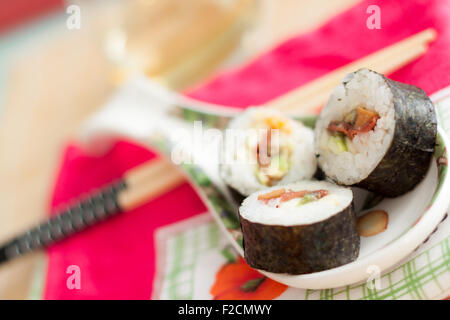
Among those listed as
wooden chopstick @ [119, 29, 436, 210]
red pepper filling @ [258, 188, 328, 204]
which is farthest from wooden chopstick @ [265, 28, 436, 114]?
red pepper filling @ [258, 188, 328, 204]

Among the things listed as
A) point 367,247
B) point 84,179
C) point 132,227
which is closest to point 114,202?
point 132,227

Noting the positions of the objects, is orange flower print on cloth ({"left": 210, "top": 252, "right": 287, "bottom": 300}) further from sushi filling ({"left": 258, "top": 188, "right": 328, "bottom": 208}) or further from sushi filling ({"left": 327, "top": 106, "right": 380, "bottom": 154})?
sushi filling ({"left": 327, "top": 106, "right": 380, "bottom": 154})

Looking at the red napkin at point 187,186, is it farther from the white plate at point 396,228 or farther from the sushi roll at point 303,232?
the sushi roll at point 303,232

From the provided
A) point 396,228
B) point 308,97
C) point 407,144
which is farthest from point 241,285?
point 308,97

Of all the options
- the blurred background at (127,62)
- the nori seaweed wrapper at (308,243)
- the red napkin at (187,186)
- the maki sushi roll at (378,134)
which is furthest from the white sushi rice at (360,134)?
the blurred background at (127,62)

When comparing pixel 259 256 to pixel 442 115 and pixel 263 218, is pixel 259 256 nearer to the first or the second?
pixel 263 218

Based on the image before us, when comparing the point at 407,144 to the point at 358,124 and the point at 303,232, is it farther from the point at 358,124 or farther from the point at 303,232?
the point at 303,232
